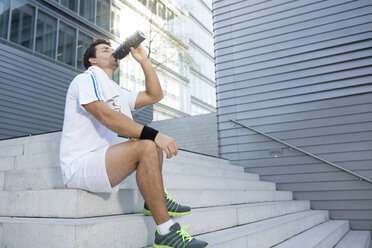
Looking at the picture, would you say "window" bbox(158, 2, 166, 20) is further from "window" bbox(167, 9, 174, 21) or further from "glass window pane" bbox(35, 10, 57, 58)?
"glass window pane" bbox(35, 10, 57, 58)

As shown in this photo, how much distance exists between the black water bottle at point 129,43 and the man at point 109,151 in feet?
0.58

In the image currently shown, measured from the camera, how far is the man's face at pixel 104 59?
2.11 meters

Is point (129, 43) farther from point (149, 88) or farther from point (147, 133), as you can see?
point (147, 133)

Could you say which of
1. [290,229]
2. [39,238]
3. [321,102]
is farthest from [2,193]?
[321,102]

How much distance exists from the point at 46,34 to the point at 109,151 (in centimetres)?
798

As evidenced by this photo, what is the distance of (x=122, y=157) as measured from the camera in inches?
68.0

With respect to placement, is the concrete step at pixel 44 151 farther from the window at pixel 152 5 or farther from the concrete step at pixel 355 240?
the window at pixel 152 5

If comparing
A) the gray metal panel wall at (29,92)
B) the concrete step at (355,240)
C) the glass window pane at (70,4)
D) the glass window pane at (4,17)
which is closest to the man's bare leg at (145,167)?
the concrete step at (355,240)

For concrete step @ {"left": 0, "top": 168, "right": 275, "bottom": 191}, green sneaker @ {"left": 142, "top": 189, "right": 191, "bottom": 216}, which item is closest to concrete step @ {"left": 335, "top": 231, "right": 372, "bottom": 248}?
concrete step @ {"left": 0, "top": 168, "right": 275, "bottom": 191}

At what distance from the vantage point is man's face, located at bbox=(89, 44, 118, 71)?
6.92 feet

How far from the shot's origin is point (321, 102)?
15.7 ft

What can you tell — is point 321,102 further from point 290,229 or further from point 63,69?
point 63,69

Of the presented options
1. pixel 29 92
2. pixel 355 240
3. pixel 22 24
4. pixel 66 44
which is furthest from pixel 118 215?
pixel 66 44

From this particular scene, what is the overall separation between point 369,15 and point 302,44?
39.0 inches
